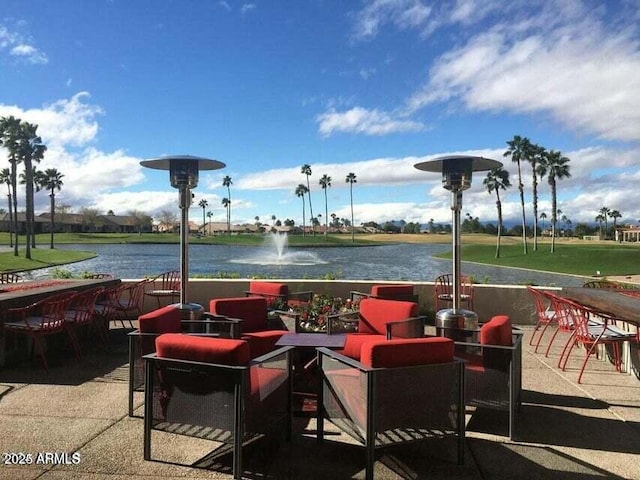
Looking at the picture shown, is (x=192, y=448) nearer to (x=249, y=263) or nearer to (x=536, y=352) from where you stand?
(x=536, y=352)

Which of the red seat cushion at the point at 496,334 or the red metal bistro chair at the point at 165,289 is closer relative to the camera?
the red seat cushion at the point at 496,334

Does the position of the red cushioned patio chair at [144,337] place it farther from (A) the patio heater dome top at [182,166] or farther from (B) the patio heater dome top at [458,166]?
(B) the patio heater dome top at [458,166]

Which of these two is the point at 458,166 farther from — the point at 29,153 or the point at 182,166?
the point at 29,153

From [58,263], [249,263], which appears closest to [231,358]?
[249,263]

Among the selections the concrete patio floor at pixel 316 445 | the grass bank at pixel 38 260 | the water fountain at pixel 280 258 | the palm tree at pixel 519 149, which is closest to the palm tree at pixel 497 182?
the palm tree at pixel 519 149

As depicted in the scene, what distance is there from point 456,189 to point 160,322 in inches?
124

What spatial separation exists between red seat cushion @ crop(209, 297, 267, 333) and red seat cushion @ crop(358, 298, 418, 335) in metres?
1.04

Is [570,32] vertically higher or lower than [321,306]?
higher

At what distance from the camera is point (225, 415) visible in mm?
2881

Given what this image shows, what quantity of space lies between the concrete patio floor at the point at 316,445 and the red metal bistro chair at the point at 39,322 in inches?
24.5

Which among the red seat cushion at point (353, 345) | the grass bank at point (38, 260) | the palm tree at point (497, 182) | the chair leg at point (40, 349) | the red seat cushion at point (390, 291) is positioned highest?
the palm tree at point (497, 182)

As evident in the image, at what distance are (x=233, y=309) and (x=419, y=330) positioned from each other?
6.19 feet

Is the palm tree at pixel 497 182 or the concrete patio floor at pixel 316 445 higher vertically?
the palm tree at pixel 497 182

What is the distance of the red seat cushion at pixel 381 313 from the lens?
490cm
